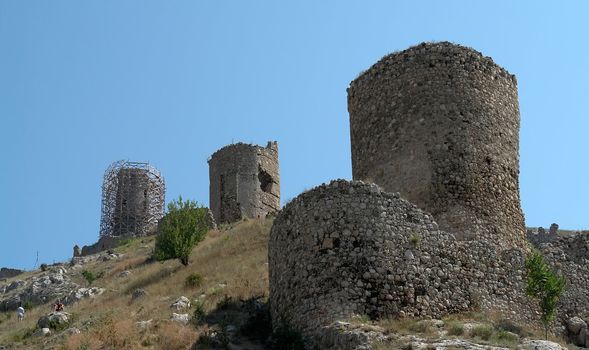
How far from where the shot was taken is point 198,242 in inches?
1251

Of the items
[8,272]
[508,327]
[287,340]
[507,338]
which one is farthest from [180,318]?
[8,272]

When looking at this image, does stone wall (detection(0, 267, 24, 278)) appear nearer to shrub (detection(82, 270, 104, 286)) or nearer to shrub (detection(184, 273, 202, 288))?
shrub (detection(82, 270, 104, 286))

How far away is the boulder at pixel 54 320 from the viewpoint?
22875mm

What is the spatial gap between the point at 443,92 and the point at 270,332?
21.4ft

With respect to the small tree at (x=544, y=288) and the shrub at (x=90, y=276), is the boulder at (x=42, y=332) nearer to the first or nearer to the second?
the shrub at (x=90, y=276)

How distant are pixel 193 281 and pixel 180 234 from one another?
6.60m

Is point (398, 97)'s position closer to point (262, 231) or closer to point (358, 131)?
point (358, 131)

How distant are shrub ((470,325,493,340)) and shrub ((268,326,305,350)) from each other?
2955mm

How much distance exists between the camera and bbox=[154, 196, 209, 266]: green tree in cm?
3052

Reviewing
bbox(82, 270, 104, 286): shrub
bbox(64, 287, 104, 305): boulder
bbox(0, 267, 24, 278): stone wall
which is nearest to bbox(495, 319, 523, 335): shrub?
bbox(64, 287, 104, 305): boulder

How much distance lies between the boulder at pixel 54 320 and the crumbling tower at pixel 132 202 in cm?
2493

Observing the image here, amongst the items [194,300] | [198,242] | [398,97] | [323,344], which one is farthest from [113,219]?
[323,344]

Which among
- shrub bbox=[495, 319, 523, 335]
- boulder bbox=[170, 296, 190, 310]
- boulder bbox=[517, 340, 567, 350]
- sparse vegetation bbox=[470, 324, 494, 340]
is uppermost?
boulder bbox=[170, 296, 190, 310]

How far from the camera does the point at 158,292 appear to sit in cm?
2495
